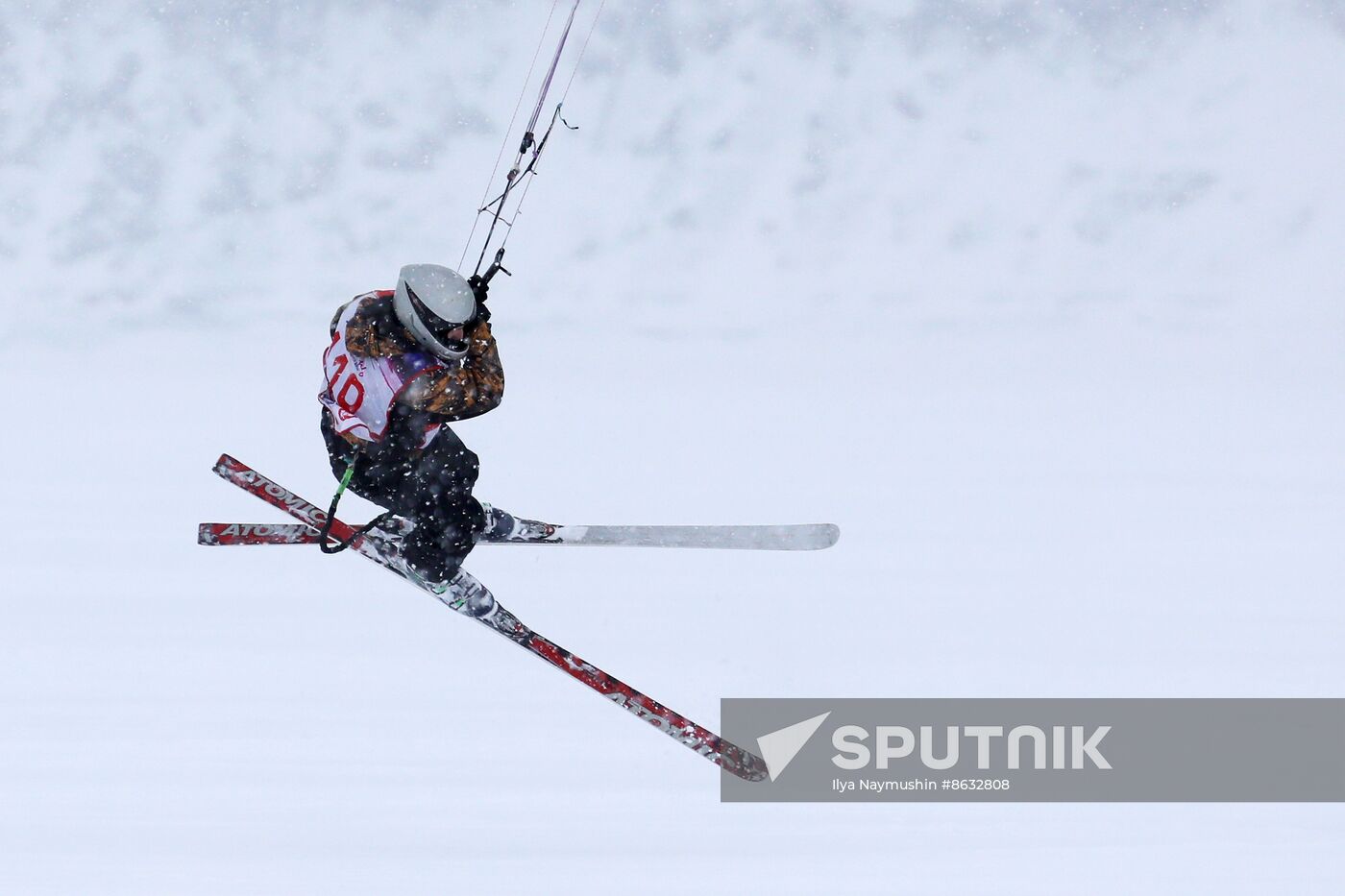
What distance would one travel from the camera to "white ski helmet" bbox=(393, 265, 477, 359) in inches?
199

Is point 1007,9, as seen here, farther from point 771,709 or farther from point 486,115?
point 771,709

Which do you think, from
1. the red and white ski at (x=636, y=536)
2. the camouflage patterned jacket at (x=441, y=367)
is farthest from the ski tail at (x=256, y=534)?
the camouflage patterned jacket at (x=441, y=367)

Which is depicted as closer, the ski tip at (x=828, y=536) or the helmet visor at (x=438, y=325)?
the helmet visor at (x=438, y=325)

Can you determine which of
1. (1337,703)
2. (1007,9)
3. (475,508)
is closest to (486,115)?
(1007,9)

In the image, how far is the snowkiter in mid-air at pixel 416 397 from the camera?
5.14 m

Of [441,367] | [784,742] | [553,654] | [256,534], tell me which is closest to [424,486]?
[441,367]

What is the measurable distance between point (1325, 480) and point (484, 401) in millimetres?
6204

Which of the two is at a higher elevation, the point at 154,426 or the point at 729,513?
the point at 154,426

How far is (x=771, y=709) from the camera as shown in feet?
20.5

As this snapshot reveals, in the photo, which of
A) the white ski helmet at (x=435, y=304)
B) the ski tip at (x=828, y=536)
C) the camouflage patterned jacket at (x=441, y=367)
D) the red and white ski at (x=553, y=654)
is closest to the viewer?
the white ski helmet at (x=435, y=304)

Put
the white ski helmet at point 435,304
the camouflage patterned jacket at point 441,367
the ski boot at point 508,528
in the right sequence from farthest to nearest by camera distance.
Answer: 1. the ski boot at point 508,528
2. the camouflage patterned jacket at point 441,367
3. the white ski helmet at point 435,304

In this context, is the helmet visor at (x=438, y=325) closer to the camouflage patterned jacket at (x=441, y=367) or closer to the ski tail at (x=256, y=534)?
the camouflage patterned jacket at (x=441, y=367)

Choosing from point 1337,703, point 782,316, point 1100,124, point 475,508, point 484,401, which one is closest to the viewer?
point 484,401

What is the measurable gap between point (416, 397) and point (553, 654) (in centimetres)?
152
